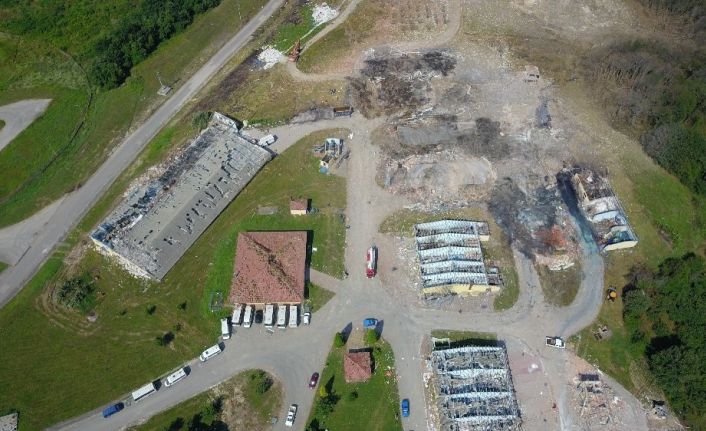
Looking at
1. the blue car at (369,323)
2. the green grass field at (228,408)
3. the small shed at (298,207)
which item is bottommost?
the green grass field at (228,408)

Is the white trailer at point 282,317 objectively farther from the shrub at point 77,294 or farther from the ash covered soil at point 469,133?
the ash covered soil at point 469,133

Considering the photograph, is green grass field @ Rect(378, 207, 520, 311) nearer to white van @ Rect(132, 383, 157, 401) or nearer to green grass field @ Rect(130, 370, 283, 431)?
green grass field @ Rect(130, 370, 283, 431)

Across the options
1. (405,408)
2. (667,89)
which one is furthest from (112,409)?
(667,89)

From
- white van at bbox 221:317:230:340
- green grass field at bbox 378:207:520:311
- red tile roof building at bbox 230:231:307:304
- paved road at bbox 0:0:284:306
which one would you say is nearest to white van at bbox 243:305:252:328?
red tile roof building at bbox 230:231:307:304

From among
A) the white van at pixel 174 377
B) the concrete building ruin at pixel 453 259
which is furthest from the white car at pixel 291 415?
the concrete building ruin at pixel 453 259

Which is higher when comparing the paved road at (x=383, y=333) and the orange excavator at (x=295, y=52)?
the orange excavator at (x=295, y=52)

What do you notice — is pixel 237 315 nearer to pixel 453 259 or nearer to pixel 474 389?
pixel 453 259
